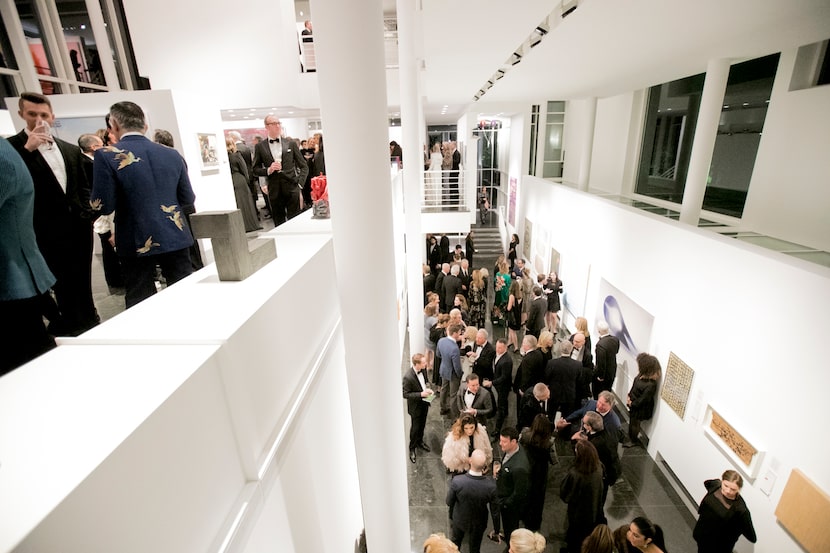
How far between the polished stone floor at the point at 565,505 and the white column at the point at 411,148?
2.53 metres

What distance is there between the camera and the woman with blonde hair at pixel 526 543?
319 cm

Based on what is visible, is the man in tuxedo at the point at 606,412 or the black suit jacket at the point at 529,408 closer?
the man in tuxedo at the point at 606,412

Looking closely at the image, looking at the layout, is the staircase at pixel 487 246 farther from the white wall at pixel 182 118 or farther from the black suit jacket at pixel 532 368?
the white wall at pixel 182 118

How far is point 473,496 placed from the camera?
3893mm

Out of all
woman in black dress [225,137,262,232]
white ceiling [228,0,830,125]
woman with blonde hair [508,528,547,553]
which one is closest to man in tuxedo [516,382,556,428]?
woman with blonde hair [508,528,547,553]

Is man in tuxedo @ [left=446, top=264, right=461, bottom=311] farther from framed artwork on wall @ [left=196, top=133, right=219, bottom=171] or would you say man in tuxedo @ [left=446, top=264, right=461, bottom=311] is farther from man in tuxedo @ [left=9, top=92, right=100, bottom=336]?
man in tuxedo @ [left=9, top=92, right=100, bottom=336]

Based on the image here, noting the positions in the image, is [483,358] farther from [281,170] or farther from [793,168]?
[793,168]

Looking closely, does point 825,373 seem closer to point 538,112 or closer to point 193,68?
point 193,68

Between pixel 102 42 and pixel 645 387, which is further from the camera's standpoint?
pixel 102 42

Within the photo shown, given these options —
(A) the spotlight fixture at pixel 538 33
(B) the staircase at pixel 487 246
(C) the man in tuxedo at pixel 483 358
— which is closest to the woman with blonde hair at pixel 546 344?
(C) the man in tuxedo at pixel 483 358

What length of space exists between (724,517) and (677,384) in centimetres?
189

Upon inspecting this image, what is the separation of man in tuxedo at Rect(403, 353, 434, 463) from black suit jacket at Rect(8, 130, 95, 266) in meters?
3.90

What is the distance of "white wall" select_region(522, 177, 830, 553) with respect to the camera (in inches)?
132

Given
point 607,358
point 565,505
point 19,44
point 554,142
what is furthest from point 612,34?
point 554,142
